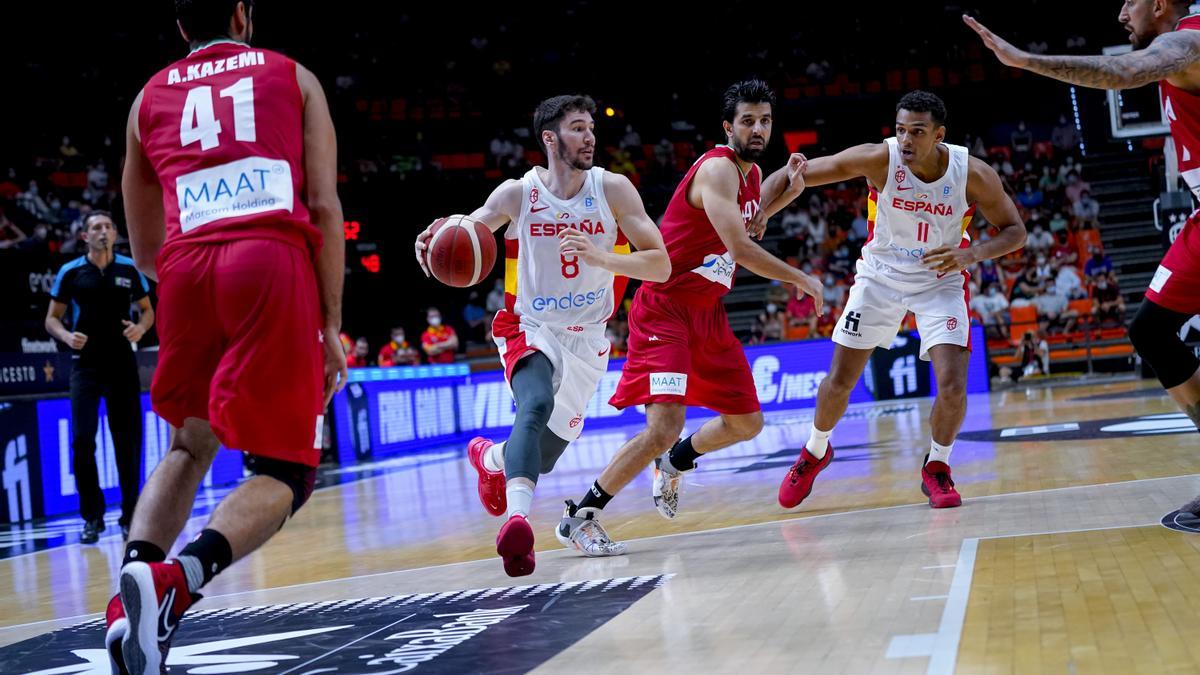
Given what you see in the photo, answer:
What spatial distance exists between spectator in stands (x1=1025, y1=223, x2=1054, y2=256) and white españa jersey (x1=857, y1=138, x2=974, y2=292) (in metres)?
16.8

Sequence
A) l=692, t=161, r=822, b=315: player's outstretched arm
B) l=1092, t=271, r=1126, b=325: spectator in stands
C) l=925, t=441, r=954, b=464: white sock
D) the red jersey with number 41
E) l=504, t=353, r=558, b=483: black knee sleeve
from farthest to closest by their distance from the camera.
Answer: l=1092, t=271, r=1126, b=325: spectator in stands < l=925, t=441, r=954, b=464: white sock < l=692, t=161, r=822, b=315: player's outstretched arm < l=504, t=353, r=558, b=483: black knee sleeve < the red jersey with number 41

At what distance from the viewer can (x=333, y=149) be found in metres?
3.31

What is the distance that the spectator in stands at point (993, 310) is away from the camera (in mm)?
19375

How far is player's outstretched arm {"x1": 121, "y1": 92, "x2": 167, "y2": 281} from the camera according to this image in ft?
11.0

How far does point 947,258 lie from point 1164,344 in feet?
5.06

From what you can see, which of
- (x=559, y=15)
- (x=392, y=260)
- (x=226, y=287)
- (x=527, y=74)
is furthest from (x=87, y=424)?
(x=559, y=15)

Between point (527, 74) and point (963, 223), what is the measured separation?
22.9 metres

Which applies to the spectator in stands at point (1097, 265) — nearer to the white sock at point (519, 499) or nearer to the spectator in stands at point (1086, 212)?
the spectator in stands at point (1086, 212)

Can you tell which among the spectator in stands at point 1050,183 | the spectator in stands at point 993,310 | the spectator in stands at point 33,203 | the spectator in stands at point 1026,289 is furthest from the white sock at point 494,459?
the spectator in stands at point 1050,183

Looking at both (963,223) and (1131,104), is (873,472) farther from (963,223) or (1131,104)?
(1131,104)

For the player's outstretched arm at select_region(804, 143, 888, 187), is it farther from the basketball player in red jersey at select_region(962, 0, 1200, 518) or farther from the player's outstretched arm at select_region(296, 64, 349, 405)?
the player's outstretched arm at select_region(296, 64, 349, 405)

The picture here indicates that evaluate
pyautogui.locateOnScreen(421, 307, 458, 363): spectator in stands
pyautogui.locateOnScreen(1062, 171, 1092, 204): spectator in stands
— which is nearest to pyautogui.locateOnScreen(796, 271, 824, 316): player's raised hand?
pyautogui.locateOnScreen(421, 307, 458, 363): spectator in stands

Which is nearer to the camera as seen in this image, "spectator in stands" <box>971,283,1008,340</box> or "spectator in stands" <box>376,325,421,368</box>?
"spectator in stands" <box>376,325,421,368</box>

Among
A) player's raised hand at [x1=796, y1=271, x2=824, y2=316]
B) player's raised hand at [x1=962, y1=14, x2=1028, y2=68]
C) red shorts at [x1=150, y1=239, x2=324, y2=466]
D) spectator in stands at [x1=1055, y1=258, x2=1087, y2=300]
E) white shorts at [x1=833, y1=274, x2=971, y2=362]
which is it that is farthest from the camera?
spectator in stands at [x1=1055, y1=258, x2=1087, y2=300]
